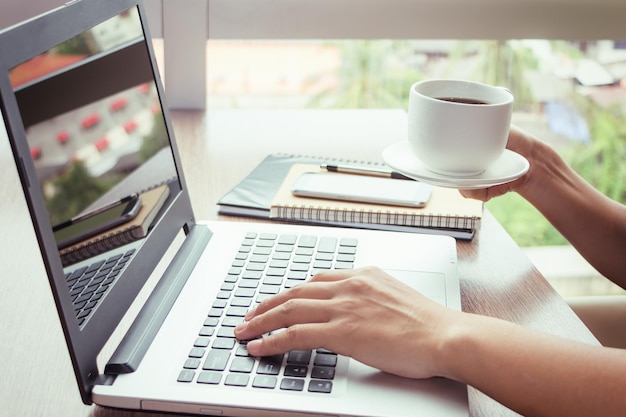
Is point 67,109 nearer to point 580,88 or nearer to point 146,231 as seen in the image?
point 146,231

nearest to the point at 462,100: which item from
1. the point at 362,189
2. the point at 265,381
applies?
the point at 362,189

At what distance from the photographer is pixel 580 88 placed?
2676 millimetres

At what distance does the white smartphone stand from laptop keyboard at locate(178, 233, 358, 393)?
12cm

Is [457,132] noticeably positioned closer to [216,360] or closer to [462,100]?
[462,100]

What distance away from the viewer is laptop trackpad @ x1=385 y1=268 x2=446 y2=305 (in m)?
0.75

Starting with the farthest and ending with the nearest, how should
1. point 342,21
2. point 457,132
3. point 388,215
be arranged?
1. point 342,21
2. point 388,215
3. point 457,132

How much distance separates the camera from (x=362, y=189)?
986 mm

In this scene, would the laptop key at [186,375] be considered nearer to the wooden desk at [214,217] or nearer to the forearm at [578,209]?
the wooden desk at [214,217]

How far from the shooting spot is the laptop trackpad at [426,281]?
0.75 m

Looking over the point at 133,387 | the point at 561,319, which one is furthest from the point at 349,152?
the point at 133,387

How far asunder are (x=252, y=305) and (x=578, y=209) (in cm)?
50

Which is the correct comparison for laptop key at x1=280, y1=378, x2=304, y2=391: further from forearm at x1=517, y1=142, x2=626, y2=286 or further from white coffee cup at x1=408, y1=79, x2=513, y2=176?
forearm at x1=517, y1=142, x2=626, y2=286

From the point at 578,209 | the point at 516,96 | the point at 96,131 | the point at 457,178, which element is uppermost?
the point at 96,131

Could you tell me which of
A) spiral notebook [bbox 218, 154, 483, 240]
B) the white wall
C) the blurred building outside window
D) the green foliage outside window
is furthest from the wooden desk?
the green foliage outside window
